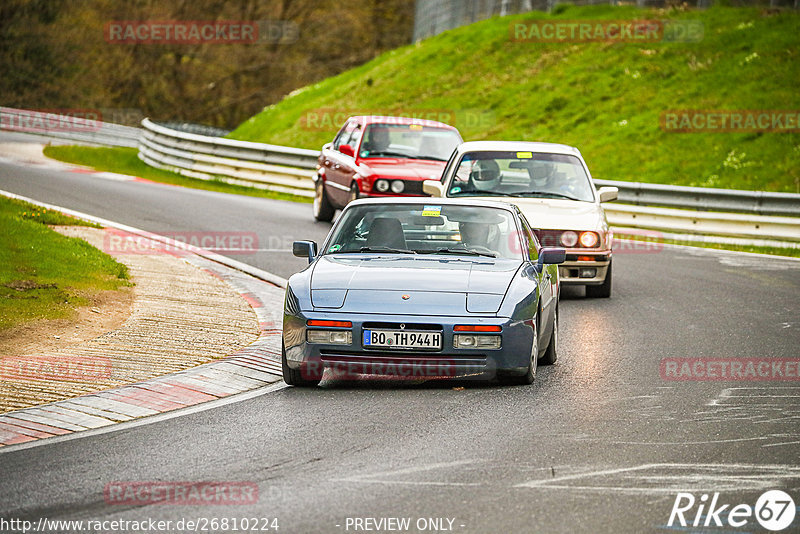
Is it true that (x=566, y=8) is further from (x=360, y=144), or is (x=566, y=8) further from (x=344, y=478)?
(x=344, y=478)

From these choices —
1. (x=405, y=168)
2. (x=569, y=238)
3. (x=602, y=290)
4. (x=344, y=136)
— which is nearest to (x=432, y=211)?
(x=569, y=238)

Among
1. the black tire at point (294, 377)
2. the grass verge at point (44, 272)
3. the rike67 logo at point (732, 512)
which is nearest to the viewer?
the rike67 logo at point (732, 512)

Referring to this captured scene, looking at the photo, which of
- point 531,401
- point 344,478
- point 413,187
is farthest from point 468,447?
point 413,187

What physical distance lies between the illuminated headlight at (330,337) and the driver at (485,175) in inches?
243

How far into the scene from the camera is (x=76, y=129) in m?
38.4

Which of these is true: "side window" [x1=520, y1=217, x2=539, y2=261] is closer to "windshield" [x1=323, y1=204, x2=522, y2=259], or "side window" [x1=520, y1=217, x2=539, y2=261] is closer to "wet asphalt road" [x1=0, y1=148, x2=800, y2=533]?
"windshield" [x1=323, y1=204, x2=522, y2=259]

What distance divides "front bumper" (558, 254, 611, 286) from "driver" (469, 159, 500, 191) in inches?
55.3

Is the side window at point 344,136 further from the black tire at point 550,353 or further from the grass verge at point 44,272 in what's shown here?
the black tire at point 550,353

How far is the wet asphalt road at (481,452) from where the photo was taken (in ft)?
18.5

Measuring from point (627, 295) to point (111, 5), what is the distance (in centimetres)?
4764

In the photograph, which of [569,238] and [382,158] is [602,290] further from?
[382,158]

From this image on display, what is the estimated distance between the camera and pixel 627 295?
1412 centimetres

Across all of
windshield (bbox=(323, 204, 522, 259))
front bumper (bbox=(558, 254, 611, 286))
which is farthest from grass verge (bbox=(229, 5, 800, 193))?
windshield (bbox=(323, 204, 522, 259))

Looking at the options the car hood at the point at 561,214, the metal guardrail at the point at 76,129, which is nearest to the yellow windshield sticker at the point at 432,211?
the car hood at the point at 561,214
